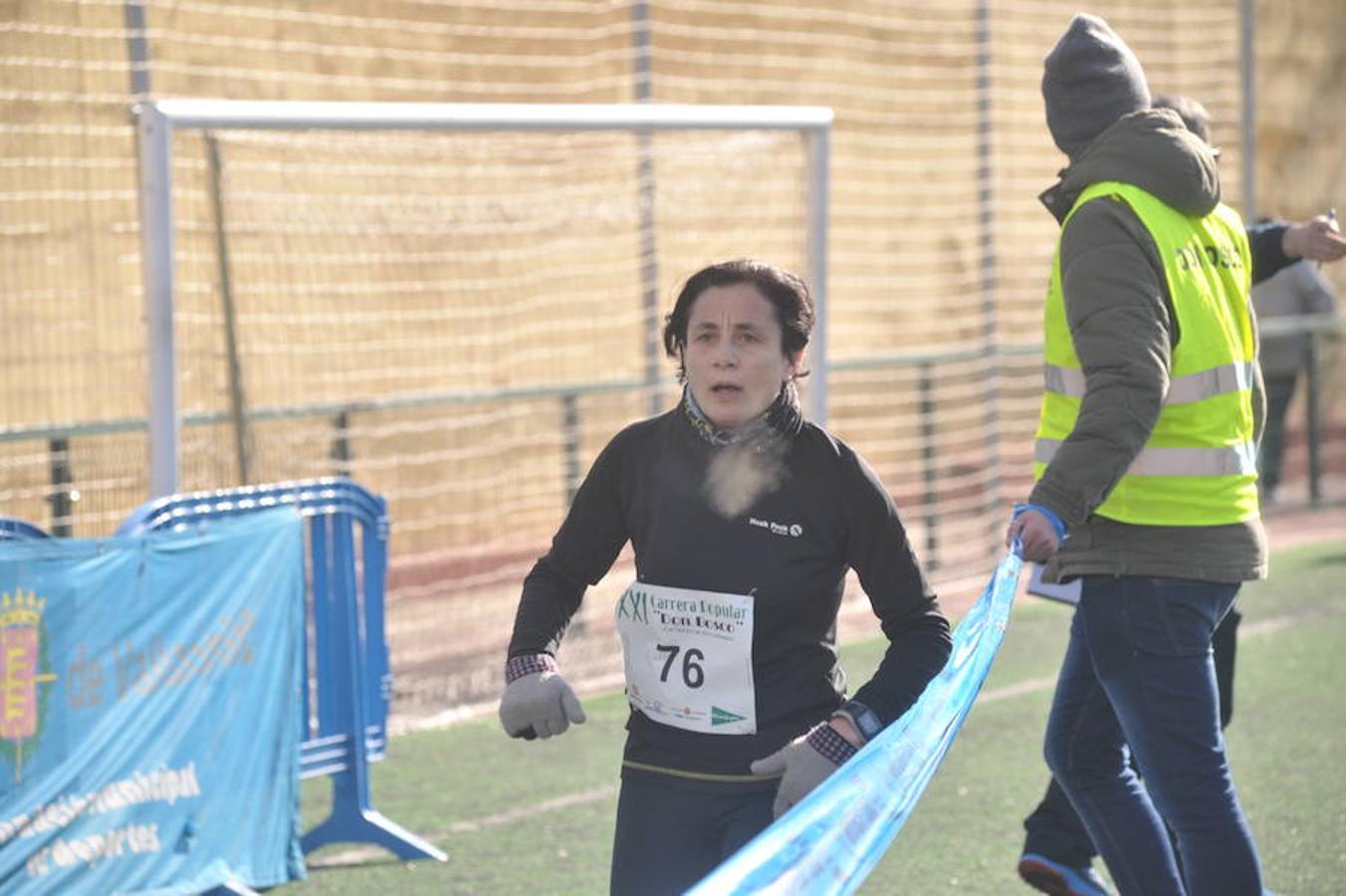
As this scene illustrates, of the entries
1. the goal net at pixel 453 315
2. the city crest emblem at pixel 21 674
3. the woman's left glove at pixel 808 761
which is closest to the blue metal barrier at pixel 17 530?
the city crest emblem at pixel 21 674

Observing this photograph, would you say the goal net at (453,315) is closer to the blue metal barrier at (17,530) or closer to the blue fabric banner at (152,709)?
the blue fabric banner at (152,709)

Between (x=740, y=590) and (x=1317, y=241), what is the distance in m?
2.18

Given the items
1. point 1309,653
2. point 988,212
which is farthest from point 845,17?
point 1309,653

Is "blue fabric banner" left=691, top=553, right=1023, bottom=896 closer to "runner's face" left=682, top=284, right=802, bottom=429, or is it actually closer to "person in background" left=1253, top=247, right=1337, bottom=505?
"runner's face" left=682, top=284, right=802, bottom=429

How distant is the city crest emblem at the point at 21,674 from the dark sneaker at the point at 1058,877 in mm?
2505

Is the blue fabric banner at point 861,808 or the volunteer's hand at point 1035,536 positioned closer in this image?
the blue fabric banner at point 861,808

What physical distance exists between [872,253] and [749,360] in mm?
13035

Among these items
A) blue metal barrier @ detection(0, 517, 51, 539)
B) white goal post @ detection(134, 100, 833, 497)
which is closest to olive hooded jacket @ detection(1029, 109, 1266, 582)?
white goal post @ detection(134, 100, 833, 497)

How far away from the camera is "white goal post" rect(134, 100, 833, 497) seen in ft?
23.4

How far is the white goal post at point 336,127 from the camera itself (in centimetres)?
714

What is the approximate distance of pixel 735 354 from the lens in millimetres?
3965

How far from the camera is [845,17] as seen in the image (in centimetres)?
1591

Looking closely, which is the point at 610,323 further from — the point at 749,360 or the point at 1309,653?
the point at 749,360

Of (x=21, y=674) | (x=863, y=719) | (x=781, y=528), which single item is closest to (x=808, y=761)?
(x=863, y=719)
